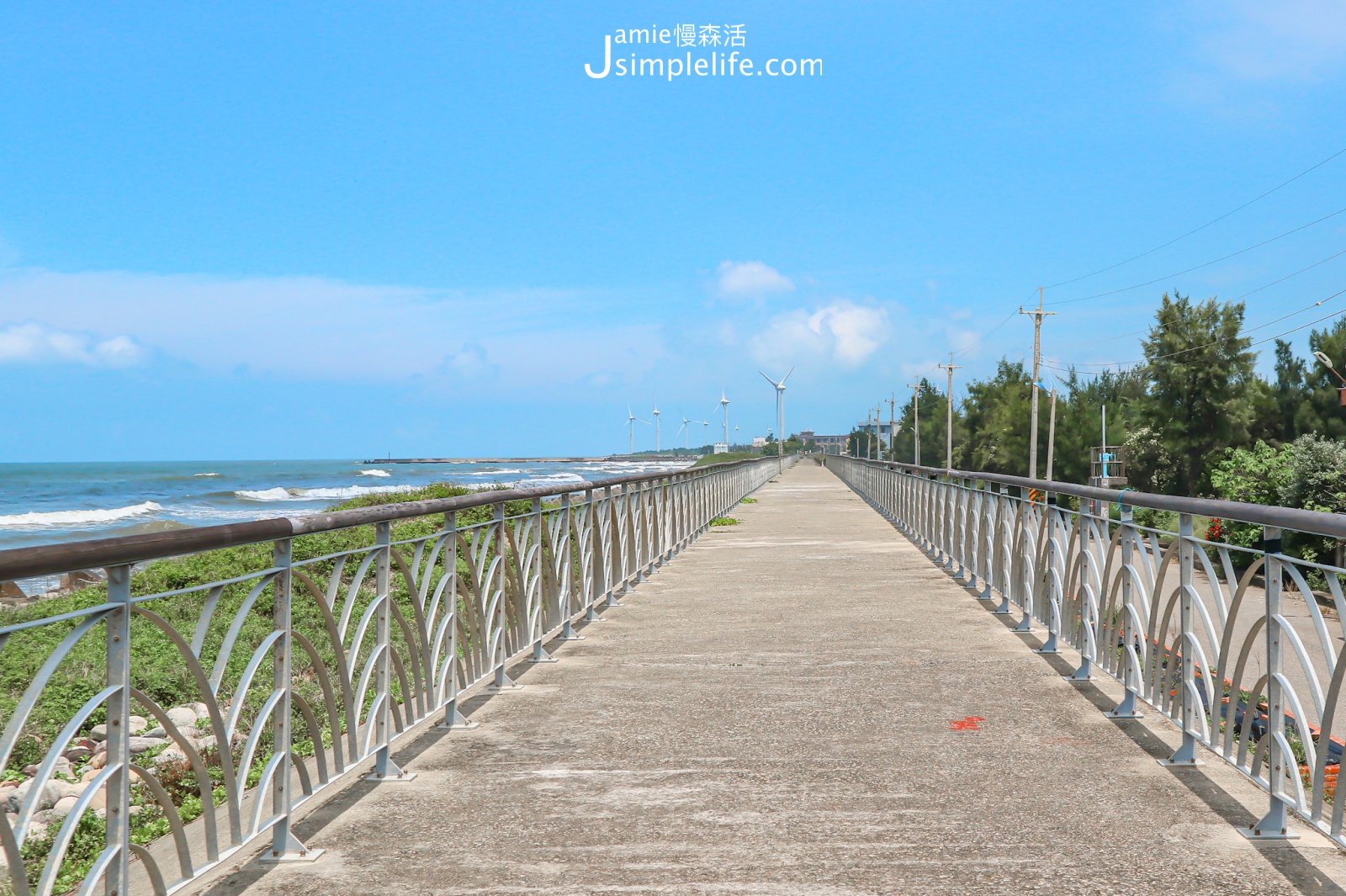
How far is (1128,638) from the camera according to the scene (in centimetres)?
541

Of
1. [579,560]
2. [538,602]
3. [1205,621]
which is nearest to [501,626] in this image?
[538,602]

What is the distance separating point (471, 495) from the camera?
5586 millimetres

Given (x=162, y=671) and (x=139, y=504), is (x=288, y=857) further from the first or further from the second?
(x=139, y=504)

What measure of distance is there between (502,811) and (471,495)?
6.17 ft

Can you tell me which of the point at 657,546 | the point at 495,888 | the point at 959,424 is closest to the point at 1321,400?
the point at 959,424

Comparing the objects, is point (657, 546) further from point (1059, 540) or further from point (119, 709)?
point (119, 709)

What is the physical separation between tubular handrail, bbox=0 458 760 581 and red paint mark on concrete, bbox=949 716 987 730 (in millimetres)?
2632

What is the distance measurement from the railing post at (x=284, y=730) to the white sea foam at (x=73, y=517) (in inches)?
1825

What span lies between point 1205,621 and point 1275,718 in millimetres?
826

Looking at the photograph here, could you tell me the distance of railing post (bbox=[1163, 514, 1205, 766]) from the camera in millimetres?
4543

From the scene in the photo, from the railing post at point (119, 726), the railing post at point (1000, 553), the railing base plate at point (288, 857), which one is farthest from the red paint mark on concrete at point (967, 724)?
the railing post at point (119, 726)

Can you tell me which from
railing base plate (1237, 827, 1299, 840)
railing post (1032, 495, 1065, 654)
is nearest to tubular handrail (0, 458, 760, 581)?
railing base plate (1237, 827, 1299, 840)

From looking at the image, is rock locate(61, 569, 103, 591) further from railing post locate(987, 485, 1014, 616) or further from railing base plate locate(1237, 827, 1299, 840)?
railing base plate locate(1237, 827, 1299, 840)

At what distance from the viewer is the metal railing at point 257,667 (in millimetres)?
2709
